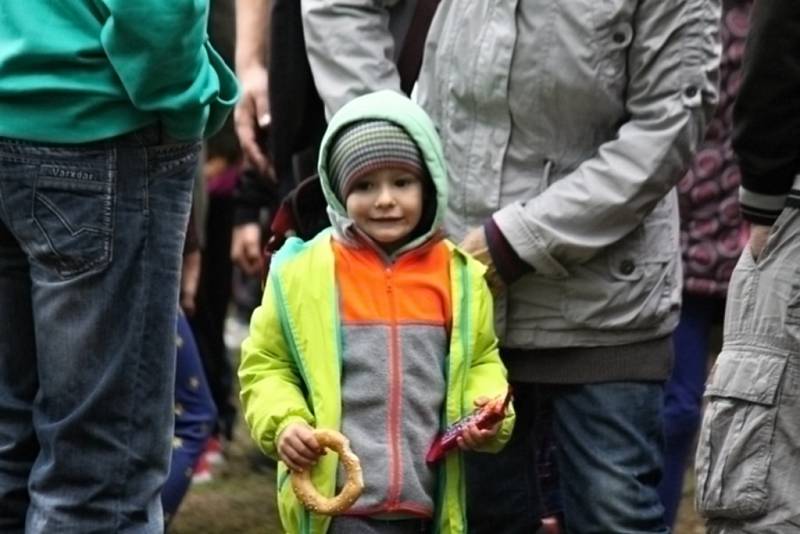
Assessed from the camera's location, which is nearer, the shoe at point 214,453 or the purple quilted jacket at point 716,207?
the purple quilted jacket at point 716,207

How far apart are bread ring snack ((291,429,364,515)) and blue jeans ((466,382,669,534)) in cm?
66

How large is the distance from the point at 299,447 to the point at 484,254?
681mm

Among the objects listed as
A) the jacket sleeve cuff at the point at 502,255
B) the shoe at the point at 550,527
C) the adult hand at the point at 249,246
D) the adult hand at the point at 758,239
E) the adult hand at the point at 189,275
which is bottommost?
the shoe at the point at 550,527

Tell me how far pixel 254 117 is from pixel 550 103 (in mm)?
1525

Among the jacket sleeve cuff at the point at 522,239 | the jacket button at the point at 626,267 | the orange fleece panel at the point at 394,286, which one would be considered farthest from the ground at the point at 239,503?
the orange fleece panel at the point at 394,286

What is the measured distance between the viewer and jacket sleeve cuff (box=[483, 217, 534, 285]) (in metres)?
4.65

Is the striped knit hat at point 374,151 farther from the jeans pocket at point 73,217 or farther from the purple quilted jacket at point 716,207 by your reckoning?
the purple quilted jacket at point 716,207

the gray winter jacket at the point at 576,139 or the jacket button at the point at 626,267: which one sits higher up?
the gray winter jacket at the point at 576,139

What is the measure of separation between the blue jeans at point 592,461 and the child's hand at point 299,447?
72 centimetres

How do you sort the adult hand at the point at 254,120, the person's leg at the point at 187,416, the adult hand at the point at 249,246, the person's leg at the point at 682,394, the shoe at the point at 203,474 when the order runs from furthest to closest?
the shoe at the point at 203,474 < the adult hand at the point at 249,246 < the person's leg at the point at 187,416 < the person's leg at the point at 682,394 < the adult hand at the point at 254,120

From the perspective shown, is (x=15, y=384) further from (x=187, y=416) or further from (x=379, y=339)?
(x=187, y=416)

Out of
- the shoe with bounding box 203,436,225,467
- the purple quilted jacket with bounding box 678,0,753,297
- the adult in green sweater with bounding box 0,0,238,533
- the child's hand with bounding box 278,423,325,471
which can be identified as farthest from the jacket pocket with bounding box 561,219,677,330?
the shoe with bounding box 203,436,225,467

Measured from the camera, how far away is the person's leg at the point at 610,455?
4699 millimetres

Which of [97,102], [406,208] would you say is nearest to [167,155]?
[97,102]
